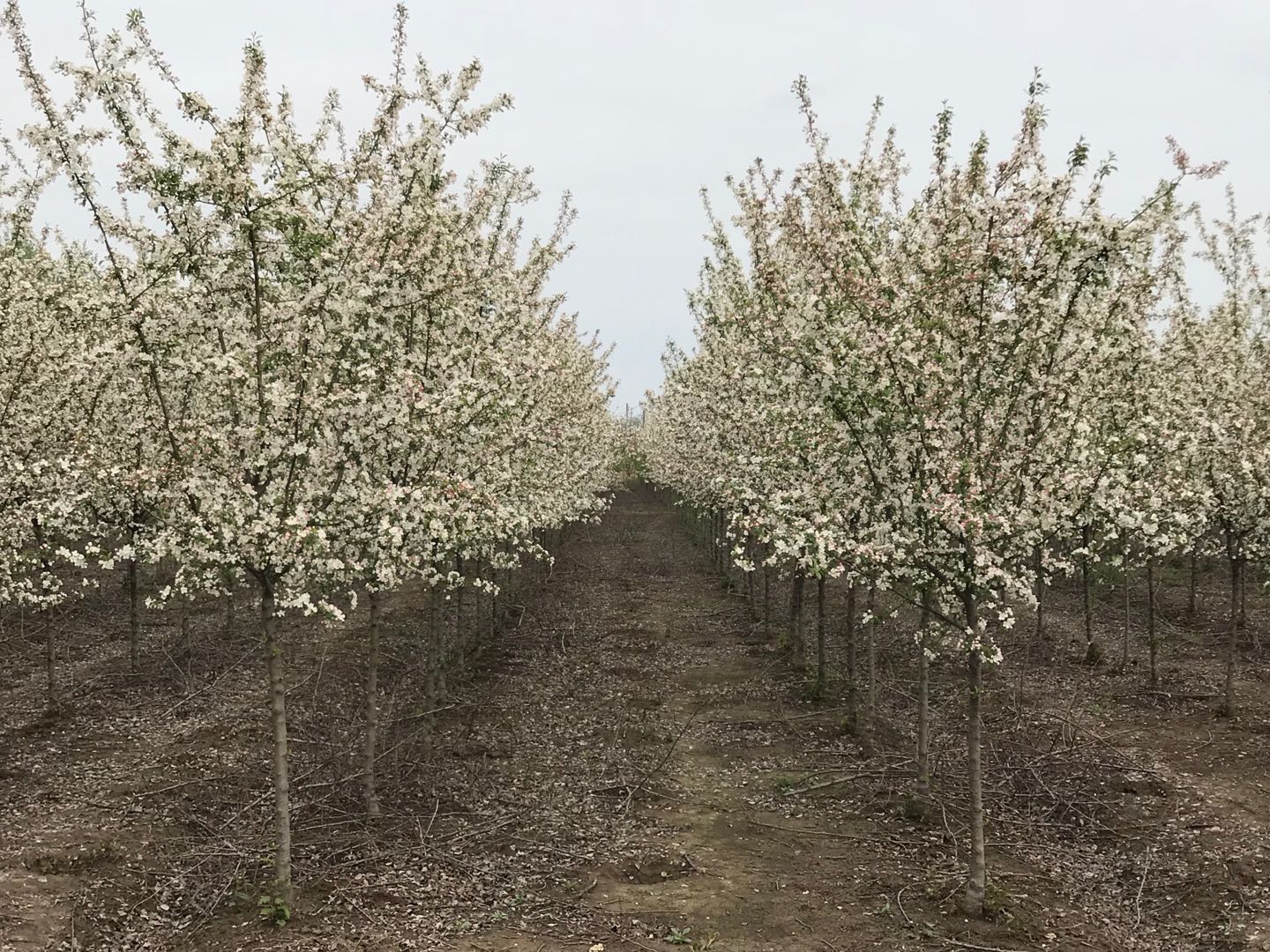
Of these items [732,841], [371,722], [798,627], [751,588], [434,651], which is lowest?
[732,841]

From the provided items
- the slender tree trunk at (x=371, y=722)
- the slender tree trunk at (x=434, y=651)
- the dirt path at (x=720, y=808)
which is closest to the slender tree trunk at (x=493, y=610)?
the dirt path at (x=720, y=808)

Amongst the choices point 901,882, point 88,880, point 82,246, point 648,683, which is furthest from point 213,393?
point 82,246

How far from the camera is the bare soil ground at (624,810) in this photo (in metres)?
9.56

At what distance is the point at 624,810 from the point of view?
42.6 ft

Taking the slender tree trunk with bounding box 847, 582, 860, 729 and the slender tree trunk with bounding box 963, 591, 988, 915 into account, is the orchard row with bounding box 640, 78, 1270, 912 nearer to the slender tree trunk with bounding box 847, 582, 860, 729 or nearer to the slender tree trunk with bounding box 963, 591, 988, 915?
the slender tree trunk with bounding box 963, 591, 988, 915

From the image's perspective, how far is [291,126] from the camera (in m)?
10.7

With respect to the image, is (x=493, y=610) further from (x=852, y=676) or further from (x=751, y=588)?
(x=852, y=676)

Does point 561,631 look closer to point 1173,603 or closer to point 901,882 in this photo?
point 901,882

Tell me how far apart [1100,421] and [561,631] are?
52.1 ft

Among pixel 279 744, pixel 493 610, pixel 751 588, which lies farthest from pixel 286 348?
pixel 751 588

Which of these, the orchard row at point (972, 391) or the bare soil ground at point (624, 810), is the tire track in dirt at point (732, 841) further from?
the orchard row at point (972, 391)

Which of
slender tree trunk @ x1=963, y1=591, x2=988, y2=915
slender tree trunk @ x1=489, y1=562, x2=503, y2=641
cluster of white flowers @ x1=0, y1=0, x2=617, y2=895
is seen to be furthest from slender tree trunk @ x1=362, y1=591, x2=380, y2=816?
slender tree trunk @ x1=489, y1=562, x2=503, y2=641

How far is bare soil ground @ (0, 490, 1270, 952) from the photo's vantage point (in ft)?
31.4

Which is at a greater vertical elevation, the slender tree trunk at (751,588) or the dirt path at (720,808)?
the slender tree trunk at (751,588)
